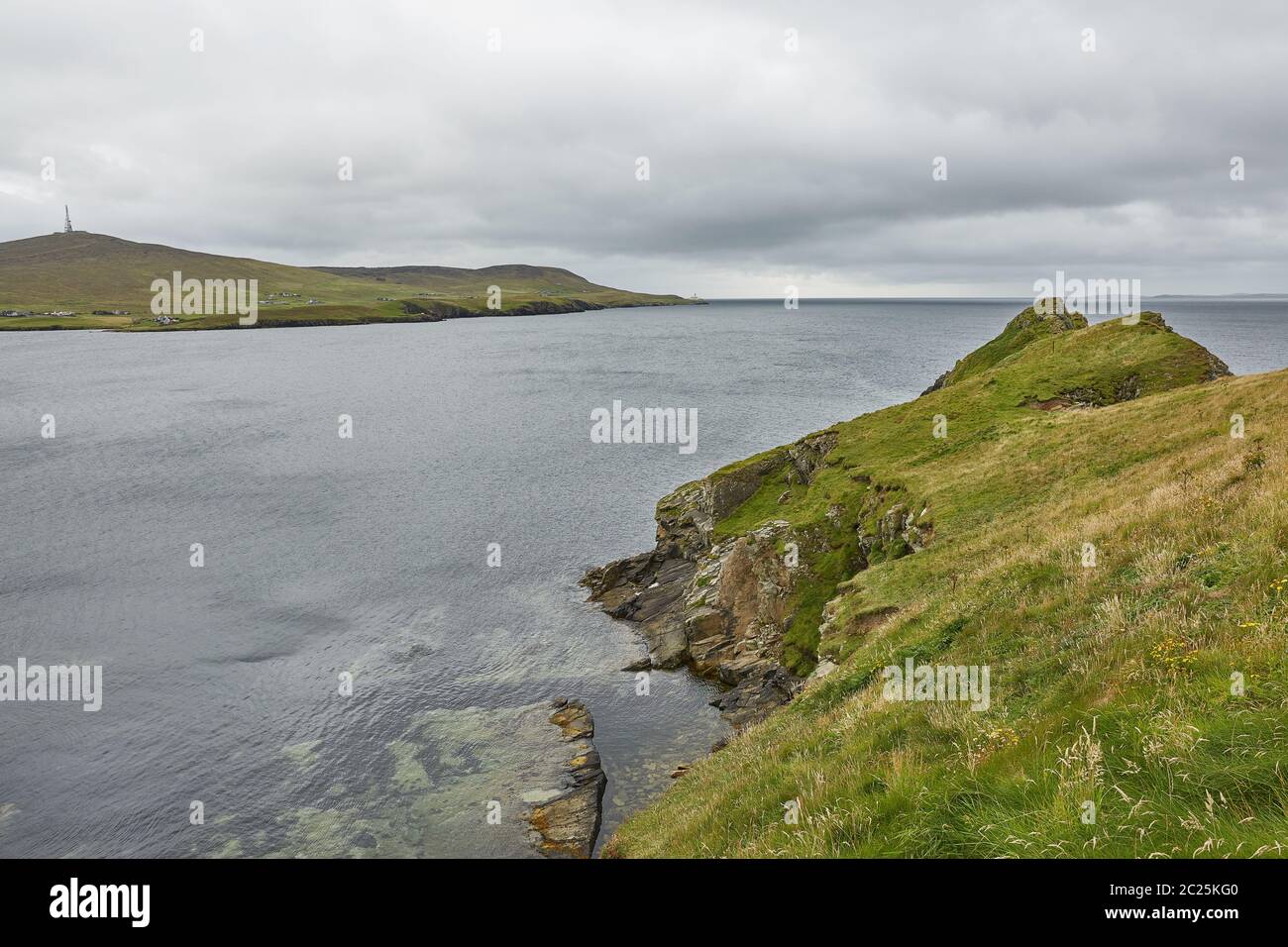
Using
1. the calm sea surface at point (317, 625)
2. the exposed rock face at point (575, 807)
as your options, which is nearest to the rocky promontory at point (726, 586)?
the calm sea surface at point (317, 625)

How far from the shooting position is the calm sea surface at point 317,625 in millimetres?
30844

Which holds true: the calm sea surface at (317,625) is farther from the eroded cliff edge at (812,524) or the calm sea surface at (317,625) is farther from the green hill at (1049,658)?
the green hill at (1049,658)

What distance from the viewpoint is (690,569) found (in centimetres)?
5212

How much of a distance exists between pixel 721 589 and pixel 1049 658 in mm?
30879

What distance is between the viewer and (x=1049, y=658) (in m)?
14.1

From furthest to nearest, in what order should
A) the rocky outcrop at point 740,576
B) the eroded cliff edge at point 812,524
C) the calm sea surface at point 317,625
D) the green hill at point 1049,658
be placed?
the rocky outcrop at point 740,576 < the eroded cliff edge at point 812,524 < the calm sea surface at point 317,625 < the green hill at point 1049,658

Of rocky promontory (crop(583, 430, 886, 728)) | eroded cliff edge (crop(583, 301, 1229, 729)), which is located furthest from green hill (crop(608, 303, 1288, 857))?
rocky promontory (crop(583, 430, 886, 728))

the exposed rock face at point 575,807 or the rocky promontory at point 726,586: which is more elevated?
the rocky promontory at point 726,586

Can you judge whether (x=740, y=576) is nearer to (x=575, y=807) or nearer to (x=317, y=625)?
(x=575, y=807)

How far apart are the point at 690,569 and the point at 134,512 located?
171ft

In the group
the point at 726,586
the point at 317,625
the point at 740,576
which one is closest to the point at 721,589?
the point at 726,586

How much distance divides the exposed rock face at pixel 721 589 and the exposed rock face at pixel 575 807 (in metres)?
7.27
